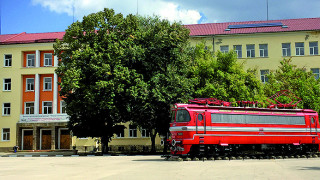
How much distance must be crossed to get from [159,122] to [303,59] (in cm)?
2340

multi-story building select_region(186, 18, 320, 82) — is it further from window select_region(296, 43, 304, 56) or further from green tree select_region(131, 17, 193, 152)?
green tree select_region(131, 17, 193, 152)

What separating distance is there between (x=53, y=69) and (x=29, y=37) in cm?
701

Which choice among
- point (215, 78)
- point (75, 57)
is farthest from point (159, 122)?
point (75, 57)

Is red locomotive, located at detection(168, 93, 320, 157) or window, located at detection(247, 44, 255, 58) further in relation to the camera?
window, located at detection(247, 44, 255, 58)

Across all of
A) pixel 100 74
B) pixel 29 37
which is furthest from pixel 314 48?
pixel 29 37

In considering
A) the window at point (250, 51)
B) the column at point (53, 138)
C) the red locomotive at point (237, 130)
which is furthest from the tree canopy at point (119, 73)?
the window at point (250, 51)

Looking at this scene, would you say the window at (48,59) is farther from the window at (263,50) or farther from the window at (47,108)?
the window at (263,50)

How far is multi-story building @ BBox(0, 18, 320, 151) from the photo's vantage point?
48.7 meters

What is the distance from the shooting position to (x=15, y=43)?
165ft

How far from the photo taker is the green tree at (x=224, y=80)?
3475 cm

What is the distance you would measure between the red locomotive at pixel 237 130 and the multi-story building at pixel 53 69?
66.8 ft

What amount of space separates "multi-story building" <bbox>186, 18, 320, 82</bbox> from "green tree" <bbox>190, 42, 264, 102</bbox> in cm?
1234

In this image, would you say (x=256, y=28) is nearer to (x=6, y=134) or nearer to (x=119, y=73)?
(x=119, y=73)

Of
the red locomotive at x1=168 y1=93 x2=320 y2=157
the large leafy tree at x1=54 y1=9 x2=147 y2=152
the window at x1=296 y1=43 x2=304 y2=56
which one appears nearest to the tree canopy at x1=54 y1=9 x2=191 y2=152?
the large leafy tree at x1=54 y1=9 x2=147 y2=152
